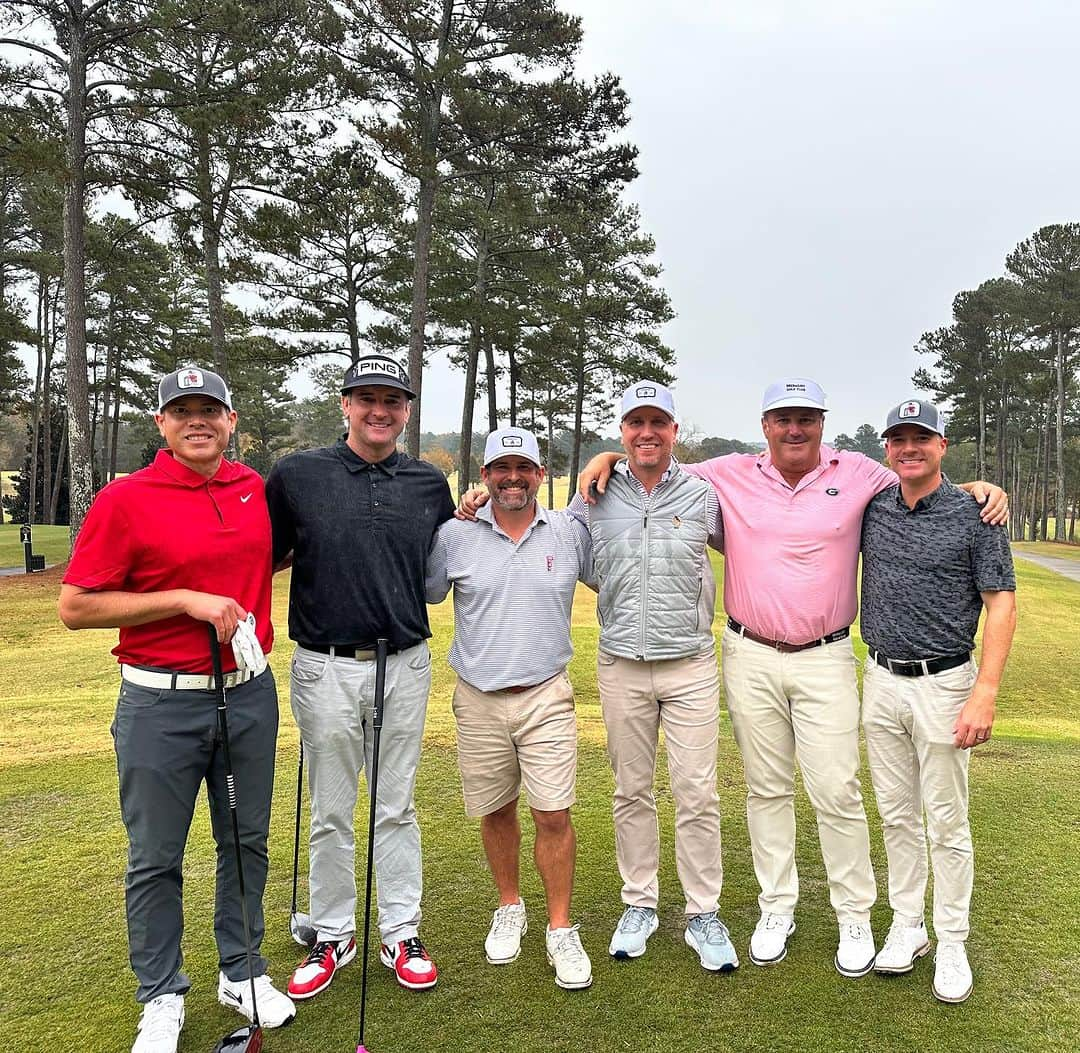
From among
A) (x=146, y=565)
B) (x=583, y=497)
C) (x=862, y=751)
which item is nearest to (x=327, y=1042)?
(x=146, y=565)

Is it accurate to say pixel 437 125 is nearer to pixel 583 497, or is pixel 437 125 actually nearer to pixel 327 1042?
pixel 583 497

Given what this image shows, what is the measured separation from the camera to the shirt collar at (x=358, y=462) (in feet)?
12.3

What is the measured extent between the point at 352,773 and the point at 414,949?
774mm

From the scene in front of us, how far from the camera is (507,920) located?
3.78 m

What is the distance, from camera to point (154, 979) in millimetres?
3156

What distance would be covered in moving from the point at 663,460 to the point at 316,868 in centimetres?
241

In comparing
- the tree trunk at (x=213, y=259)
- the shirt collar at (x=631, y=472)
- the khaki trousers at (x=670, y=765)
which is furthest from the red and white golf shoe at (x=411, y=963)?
the tree trunk at (x=213, y=259)

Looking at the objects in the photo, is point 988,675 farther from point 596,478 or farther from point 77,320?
point 77,320

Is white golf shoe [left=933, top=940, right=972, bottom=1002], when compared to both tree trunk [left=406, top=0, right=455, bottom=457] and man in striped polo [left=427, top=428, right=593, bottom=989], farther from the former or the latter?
tree trunk [left=406, top=0, right=455, bottom=457]

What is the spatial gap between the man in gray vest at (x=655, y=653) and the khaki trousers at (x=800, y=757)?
0.19 meters

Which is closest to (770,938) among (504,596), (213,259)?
(504,596)

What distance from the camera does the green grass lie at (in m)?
3.13

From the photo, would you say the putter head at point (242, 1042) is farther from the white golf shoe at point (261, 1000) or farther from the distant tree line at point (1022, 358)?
the distant tree line at point (1022, 358)

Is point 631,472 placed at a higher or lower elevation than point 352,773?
higher
